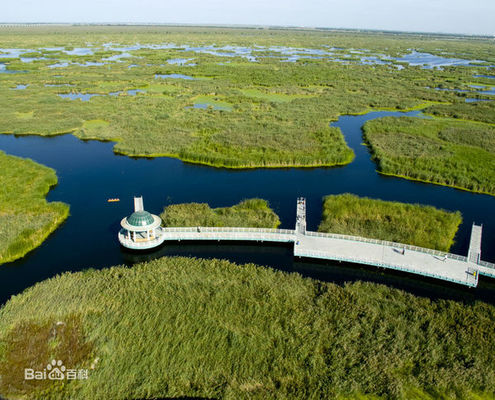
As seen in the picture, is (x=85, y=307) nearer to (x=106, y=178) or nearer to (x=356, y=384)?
(x=356, y=384)

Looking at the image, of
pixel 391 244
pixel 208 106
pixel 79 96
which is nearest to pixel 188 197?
pixel 391 244

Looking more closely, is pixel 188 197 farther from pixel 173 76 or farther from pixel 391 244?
pixel 173 76

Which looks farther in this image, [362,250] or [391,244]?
[391,244]

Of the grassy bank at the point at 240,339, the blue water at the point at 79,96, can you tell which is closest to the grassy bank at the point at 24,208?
the grassy bank at the point at 240,339

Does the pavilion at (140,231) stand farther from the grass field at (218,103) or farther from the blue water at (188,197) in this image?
the grass field at (218,103)

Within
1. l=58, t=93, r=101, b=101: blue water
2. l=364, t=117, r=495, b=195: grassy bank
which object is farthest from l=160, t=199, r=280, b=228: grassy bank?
l=58, t=93, r=101, b=101: blue water

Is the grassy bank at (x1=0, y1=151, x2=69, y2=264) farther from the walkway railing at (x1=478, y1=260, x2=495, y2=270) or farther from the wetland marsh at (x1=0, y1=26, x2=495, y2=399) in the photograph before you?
the walkway railing at (x1=478, y1=260, x2=495, y2=270)

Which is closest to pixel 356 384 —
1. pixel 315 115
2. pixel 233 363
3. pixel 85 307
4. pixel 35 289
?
pixel 233 363
